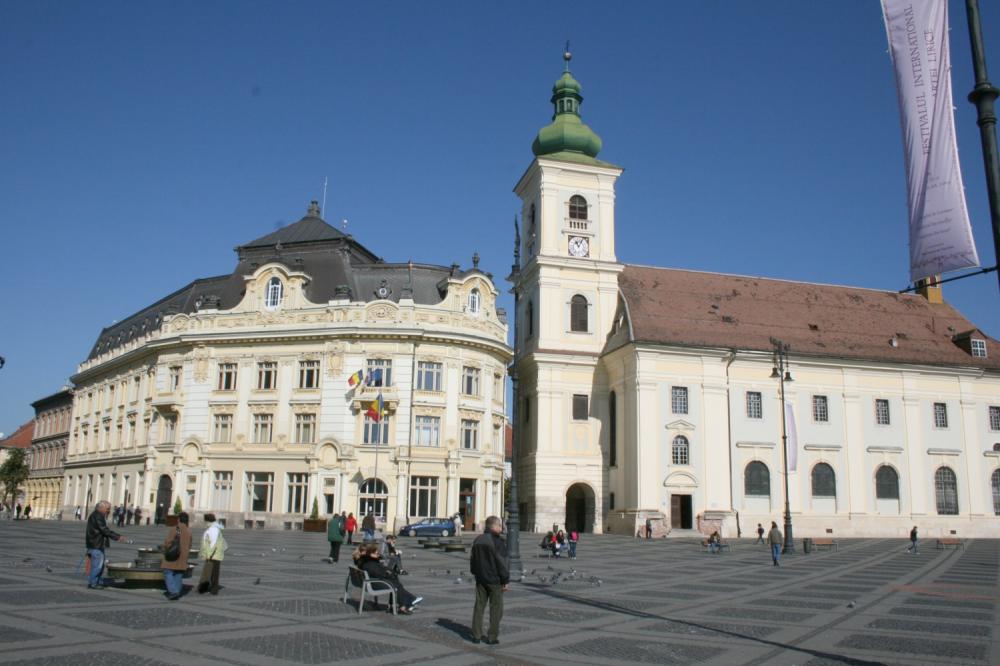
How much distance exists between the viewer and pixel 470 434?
164ft

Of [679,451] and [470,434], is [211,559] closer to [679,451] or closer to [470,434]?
[470,434]

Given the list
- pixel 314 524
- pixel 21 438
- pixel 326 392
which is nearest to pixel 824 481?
pixel 314 524

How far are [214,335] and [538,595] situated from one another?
3885 centimetres

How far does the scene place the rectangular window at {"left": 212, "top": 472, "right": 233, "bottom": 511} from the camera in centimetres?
4994

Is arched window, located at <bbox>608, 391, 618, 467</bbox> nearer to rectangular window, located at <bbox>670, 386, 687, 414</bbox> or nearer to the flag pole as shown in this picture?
rectangular window, located at <bbox>670, 386, 687, 414</bbox>

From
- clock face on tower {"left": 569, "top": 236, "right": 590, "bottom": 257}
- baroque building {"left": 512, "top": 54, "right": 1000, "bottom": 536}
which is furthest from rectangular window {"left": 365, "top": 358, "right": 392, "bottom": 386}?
clock face on tower {"left": 569, "top": 236, "right": 590, "bottom": 257}

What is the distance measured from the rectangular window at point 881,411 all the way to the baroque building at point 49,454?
213 feet

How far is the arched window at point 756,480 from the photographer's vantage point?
49.8 m

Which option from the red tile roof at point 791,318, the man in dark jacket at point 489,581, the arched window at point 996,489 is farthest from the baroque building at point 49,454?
the man in dark jacket at point 489,581

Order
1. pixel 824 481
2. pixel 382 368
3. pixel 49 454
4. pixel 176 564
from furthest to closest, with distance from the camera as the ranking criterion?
pixel 49 454 → pixel 824 481 → pixel 382 368 → pixel 176 564

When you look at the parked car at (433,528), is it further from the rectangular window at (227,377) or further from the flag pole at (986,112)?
the flag pole at (986,112)

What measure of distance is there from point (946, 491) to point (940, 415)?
4.83 meters

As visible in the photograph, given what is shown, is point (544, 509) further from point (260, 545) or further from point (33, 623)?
point (33, 623)

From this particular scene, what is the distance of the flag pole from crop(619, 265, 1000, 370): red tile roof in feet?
132
